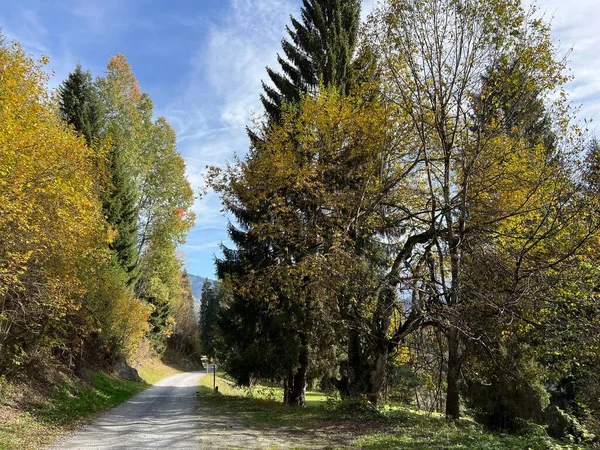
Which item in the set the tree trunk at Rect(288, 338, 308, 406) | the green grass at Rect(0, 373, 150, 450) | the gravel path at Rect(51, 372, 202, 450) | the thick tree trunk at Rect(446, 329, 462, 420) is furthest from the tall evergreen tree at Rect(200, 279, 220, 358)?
the thick tree trunk at Rect(446, 329, 462, 420)

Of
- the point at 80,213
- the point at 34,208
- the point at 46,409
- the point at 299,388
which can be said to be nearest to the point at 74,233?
the point at 80,213

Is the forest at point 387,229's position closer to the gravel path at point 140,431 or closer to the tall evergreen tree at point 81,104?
the gravel path at point 140,431

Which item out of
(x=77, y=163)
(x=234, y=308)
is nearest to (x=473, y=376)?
(x=234, y=308)

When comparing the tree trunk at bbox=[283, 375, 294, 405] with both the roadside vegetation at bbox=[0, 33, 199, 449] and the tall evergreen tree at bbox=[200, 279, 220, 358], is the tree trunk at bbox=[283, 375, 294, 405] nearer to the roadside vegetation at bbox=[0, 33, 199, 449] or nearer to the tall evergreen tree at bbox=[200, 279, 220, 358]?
the roadside vegetation at bbox=[0, 33, 199, 449]

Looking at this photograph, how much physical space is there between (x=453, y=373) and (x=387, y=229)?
4.60m

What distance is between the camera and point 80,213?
37.1 feet

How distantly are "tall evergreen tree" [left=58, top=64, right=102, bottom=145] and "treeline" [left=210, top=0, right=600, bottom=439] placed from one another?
1196 cm

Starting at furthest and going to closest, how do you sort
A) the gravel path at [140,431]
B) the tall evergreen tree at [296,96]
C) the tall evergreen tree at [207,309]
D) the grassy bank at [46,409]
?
1. the tall evergreen tree at [207,309]
2. the tall evergreen tree at [296,96]
3. the grassy bank at [46,409]
4. the gravel path at [140,431]

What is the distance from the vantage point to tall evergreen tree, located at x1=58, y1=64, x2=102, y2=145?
21719mm

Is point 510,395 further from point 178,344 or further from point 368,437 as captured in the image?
point 178,344

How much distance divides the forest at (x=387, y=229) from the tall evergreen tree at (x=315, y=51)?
90mm

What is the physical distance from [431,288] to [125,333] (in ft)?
58.0

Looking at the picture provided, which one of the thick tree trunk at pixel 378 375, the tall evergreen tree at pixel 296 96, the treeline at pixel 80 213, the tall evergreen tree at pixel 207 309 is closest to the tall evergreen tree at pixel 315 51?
the tall evergreen tree at pixel 296 96

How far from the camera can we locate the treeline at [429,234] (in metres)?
9.18
